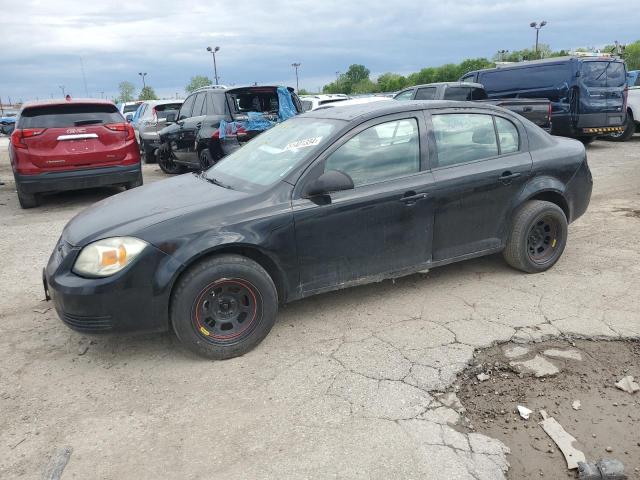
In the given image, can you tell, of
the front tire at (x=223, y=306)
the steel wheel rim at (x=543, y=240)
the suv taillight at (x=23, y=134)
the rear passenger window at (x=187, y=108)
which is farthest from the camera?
the rear passenger window at (x=187, y=108)

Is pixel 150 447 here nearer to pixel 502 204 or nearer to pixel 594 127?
pixel 502 204

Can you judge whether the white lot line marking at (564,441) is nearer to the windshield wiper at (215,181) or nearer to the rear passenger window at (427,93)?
the windshield wiper at (215,181)

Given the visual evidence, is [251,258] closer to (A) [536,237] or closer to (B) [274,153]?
(B) [274,153]

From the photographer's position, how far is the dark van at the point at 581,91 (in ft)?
39.2

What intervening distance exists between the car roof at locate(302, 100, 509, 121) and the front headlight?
5.96ft

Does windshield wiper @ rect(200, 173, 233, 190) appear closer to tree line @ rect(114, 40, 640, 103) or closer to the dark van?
the dark van

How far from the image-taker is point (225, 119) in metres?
8.93

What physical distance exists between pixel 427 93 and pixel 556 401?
34.3ft

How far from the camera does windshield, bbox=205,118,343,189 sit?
3826mm

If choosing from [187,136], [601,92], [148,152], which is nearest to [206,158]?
[187,136]

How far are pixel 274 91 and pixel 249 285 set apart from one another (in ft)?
21.8

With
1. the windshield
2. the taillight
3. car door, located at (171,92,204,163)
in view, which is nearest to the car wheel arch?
the windshield

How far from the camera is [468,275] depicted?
471 cm

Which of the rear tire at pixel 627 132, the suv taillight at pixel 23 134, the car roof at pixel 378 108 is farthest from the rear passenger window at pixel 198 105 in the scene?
the rear tire at pixel 627 132
